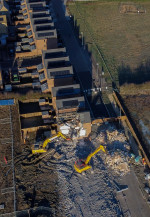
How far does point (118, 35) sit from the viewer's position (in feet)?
188

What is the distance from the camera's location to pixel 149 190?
32906 mm

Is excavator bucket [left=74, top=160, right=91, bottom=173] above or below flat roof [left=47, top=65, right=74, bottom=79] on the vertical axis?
below

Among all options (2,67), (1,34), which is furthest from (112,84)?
(1,34)

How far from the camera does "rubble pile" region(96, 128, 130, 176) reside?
3478 centimetres

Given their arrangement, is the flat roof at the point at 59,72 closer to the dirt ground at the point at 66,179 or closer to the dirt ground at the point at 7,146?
the dirt ground at the point at 7,146

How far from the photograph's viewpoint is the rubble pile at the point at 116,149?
3478 centimetres

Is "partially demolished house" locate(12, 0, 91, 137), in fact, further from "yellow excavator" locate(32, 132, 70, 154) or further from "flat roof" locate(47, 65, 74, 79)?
"yellow excavator" locate(32, 132, 70, 154)

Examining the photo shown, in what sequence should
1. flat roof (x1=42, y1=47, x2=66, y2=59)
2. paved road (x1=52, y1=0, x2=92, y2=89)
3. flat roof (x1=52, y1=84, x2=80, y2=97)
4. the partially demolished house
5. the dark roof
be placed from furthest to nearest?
1. paved road (x1=52, y1=0, x2=92, y2=89)
2. flat roof (x1=42, y1=47, x2=66, y2=59)
3. flat roof (x1=52, y1=84, x2=80, y2=97)
4. the partially demolished house
5. the dark roof

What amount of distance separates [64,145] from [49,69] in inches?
492

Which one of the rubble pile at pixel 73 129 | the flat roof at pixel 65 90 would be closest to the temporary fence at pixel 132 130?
the rubble pile at pixel 73 129

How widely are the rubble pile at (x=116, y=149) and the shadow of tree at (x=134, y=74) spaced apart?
12207 mm

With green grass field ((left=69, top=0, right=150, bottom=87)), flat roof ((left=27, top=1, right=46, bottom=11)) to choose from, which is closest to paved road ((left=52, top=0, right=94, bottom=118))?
green grass field ((left=69, top=0, right=150, bottom=87))

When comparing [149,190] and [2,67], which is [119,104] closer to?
[149,190]

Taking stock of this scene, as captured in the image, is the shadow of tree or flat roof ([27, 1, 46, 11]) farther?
flat roof ([27, 1, 46, 11])
